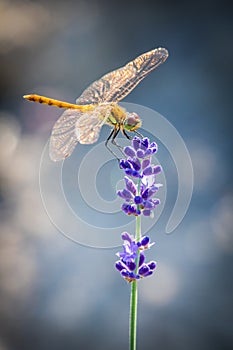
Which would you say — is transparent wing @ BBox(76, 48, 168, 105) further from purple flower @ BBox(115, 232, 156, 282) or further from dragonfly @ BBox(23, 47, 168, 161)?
purple flower @ BBox(115, 232, 156, 282)

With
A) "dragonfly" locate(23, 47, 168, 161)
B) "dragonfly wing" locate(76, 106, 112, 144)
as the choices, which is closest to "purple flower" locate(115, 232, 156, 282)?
"dragonfly" locate(23, 47, 168, 161)

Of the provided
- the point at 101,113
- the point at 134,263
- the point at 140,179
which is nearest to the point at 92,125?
the point at 101,113

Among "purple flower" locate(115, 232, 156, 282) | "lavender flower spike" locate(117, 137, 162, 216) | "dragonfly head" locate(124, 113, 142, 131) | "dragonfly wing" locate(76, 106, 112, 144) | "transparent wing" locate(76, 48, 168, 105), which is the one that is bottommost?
"purple flower" locate(115, 232, 156, 282)

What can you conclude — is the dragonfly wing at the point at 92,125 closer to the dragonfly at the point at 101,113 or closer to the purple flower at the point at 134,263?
the dragonfly at the point at 101,113

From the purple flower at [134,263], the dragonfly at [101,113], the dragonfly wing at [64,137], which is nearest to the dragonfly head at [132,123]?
the dragonfly at [101,113]

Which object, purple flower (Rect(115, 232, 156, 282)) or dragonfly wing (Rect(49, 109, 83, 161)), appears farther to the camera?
dragonfly wing (Rect(49, 109, 83, 161))

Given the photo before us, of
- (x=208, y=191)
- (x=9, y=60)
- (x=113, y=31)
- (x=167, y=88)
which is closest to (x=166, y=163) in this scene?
(x=208, y=191)

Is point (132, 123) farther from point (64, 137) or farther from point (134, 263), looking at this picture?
point (134, 263)
